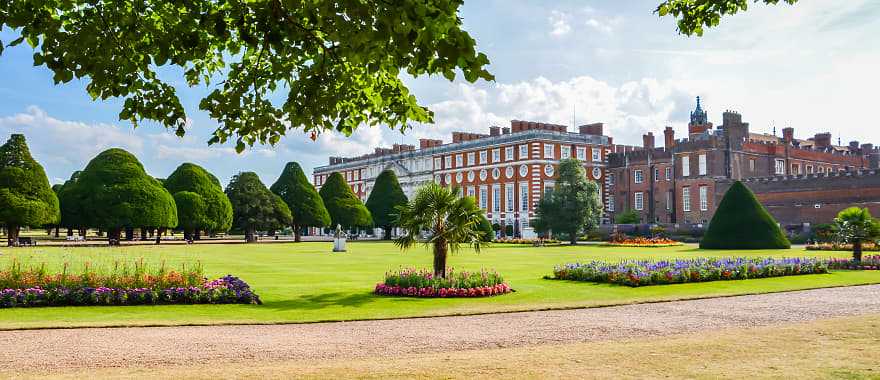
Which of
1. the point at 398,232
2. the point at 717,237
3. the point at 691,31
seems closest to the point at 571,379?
the point at 691,31

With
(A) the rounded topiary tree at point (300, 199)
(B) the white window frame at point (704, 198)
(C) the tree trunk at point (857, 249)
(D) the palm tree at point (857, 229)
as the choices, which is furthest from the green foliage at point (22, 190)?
(B) the white window frame at point (704, 198)

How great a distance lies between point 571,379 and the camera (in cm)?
670

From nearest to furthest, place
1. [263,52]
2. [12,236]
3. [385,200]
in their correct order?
[263,52] < [12,236] < [385,200]

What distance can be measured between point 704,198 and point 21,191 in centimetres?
5265

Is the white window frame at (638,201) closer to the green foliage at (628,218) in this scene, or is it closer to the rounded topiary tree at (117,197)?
the green foliage at (628,218)

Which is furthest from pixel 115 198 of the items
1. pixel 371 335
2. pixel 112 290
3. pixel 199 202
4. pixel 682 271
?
pixel 371 335

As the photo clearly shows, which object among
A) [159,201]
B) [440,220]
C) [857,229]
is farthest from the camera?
[159,201]

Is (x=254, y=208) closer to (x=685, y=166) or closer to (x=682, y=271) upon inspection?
(x=685, y=166)

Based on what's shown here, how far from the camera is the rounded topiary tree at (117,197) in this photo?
48156mm

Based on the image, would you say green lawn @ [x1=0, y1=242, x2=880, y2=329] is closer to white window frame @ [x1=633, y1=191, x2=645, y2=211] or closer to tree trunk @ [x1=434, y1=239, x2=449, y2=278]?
tree trunk @ [x1=434, y1=239, x2=449, y2=278]

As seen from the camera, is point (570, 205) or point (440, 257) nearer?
point (440, 257)

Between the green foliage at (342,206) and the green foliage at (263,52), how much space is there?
57263 millimetres

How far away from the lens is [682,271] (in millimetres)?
18109

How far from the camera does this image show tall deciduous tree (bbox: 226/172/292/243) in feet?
192
